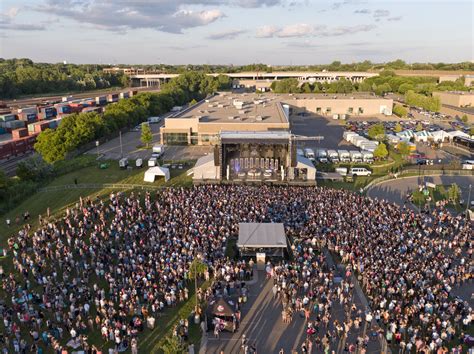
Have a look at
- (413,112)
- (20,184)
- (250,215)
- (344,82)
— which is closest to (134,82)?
(344,82)

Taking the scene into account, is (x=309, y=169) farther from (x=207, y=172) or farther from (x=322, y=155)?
(x=322, y=155)

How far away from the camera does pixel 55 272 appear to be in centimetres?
1834

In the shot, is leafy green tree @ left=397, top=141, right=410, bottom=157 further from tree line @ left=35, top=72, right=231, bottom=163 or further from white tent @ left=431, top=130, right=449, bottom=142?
tree line @ left=35, top=72, right=231, bottom=163

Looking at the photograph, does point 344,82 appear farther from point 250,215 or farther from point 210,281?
point 210,281

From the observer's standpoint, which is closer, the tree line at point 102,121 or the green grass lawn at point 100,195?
the green grass lawn at point 100,195

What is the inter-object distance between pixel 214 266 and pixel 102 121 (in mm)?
38667

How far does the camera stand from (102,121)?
51.4m

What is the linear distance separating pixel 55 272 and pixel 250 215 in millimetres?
11360

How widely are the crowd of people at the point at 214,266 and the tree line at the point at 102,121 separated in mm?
17455

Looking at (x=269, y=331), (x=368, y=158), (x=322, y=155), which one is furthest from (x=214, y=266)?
(x=368, y=158)

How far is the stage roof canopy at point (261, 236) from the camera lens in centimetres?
1983

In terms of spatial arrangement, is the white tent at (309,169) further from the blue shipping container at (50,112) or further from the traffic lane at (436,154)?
the blue shipping container at (50,112)

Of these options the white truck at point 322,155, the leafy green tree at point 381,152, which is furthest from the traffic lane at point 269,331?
the leafy green tree at point 381,152

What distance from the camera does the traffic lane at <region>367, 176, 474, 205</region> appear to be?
3117 centimetres
